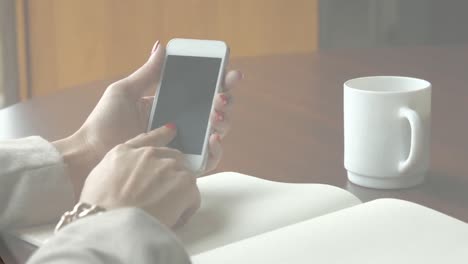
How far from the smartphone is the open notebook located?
0.16 ft

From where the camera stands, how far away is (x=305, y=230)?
0.74 m

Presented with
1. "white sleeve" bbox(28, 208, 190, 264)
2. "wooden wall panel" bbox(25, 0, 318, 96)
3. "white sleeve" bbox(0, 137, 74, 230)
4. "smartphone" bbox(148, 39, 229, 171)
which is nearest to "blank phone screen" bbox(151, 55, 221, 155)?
"smartphone" bbox(148, 39, 229, 171)

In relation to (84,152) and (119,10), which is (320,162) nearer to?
(84,152)

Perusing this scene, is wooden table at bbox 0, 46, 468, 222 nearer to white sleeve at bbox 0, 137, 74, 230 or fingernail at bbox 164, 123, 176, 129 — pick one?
fingernail at bbox 164, 123, 176, 129

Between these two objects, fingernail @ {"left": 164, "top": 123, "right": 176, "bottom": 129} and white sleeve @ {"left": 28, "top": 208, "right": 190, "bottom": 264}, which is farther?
fingernail @ {"left": 164, "top": 123, "right": 176, "bottom": 129}

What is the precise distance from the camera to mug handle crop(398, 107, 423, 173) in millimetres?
902

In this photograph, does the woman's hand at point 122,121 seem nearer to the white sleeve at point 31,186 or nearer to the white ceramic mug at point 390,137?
the white sleeve at point 31,186

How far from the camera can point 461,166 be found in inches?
38.6

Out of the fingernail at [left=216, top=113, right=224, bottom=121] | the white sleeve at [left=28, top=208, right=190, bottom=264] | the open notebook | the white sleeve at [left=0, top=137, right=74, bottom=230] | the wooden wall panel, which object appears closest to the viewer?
the white sleeve at [left=28, top=208, right=190, bottom=264]

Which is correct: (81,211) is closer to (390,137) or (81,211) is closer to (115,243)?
(115,243)

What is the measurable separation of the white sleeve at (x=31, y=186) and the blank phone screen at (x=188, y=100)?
0.41ft

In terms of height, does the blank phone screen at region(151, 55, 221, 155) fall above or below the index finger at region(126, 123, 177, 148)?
above

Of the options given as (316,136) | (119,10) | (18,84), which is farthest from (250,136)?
(18,84)

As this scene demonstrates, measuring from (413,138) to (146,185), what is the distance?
0.95 feet
